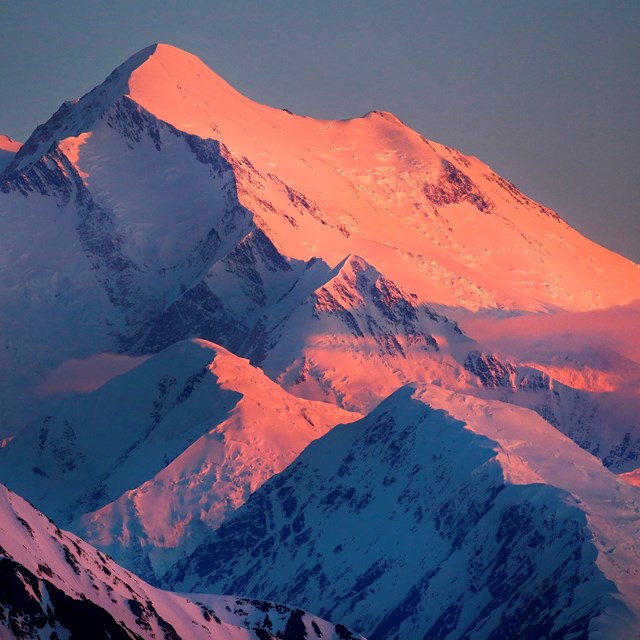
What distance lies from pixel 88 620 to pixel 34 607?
6.61m

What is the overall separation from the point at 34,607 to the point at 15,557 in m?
6.97

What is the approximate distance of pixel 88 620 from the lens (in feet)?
649

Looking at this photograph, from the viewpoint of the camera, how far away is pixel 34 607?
632 feet

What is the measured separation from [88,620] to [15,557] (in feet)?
25.1

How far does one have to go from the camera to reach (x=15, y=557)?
650 ft
